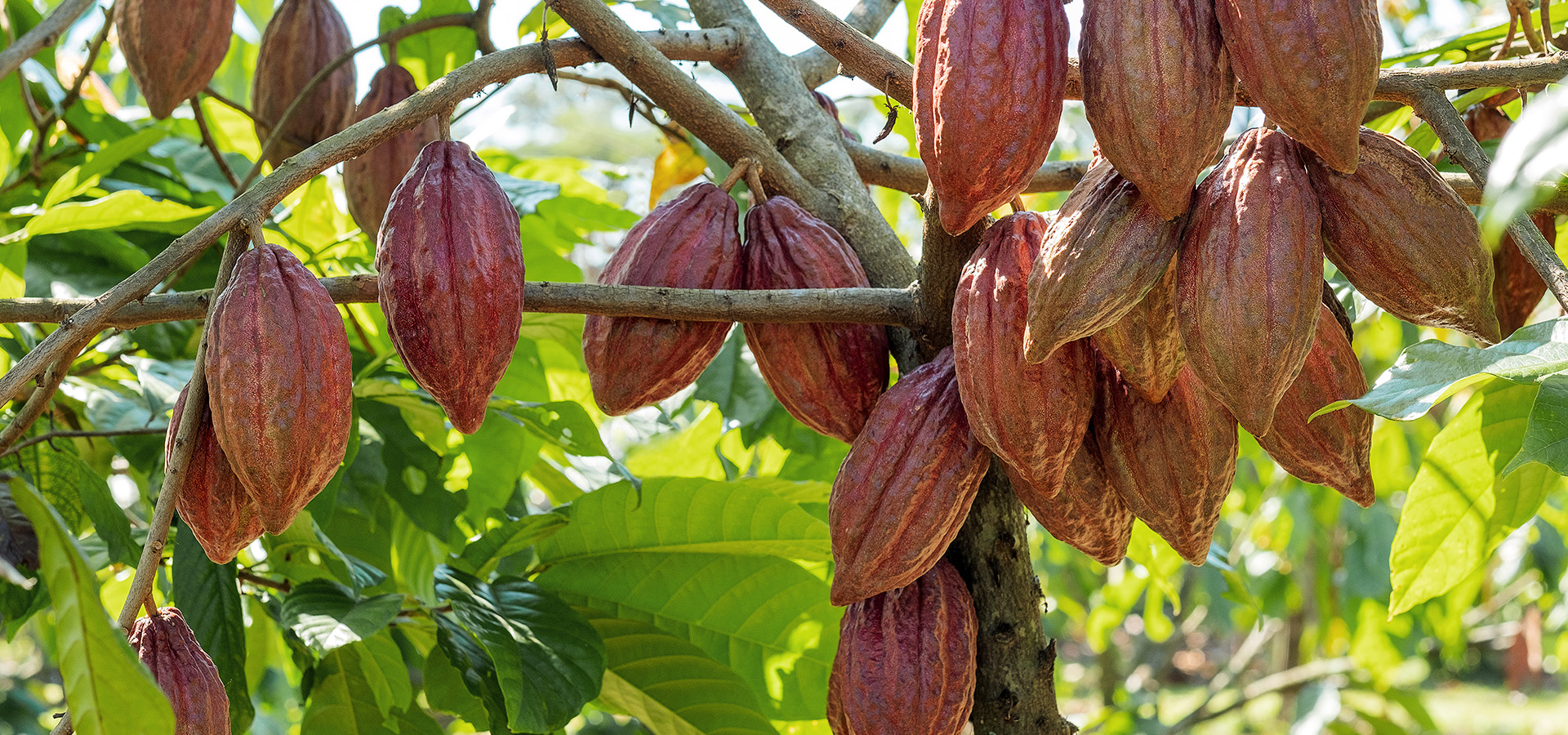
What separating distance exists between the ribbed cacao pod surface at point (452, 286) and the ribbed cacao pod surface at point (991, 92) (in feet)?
0.95

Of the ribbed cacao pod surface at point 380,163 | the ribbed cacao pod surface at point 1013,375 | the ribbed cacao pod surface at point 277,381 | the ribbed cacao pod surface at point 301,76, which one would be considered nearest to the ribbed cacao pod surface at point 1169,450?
the ribbed cacao pod surface at point 1013,375

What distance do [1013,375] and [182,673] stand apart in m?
0.55

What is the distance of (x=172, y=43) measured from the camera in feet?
4.72

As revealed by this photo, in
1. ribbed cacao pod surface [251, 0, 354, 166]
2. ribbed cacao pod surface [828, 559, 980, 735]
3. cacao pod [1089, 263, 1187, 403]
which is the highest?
ribbed cacao pod surface [251, 0, 354, 166]

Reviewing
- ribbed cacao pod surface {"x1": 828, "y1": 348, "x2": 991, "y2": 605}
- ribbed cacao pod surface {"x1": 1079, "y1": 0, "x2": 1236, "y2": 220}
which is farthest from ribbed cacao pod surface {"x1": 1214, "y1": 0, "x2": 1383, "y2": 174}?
ribbed cacao pod surface {"x1": 828, "y1": 348, "x2": 991, "y2": 605}

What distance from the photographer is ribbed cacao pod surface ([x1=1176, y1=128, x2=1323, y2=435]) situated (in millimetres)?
652

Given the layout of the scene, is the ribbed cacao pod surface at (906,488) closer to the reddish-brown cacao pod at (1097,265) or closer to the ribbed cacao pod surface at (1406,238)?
the reddish-brown cacao pod at (1097,265)

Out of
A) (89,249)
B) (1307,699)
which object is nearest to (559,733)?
(89,249)

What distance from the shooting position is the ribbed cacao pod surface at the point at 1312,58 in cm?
62

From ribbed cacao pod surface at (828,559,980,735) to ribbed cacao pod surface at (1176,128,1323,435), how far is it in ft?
1.05

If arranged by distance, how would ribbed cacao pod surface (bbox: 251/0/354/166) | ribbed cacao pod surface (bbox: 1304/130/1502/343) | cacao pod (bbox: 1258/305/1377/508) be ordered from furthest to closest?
ribbed cacao pod surface (bbox: 251/0/354/166), cacao pod (bbox: 1258/305/1377/508), ribbed cacao pod surface (bbox: 1304/130/1502/343)

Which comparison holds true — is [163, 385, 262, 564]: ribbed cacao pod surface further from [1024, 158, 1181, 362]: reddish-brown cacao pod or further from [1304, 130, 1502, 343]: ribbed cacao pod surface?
[1304, 130, 1502, 343]: ribbed cacao pod surface

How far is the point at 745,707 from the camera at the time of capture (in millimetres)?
1185

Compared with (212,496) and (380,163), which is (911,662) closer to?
(212,496)
